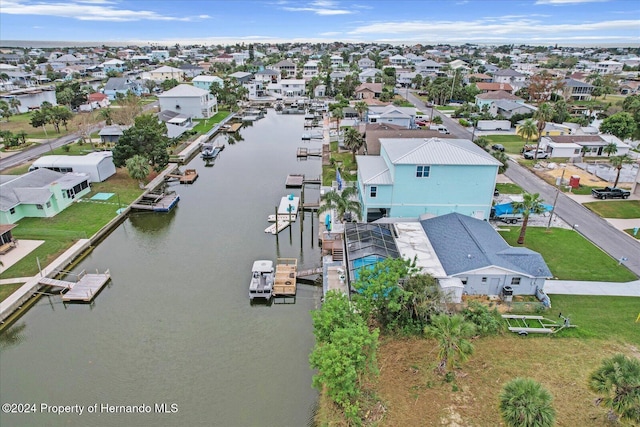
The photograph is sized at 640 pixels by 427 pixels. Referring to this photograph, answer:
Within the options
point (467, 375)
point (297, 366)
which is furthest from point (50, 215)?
point (467, 375)

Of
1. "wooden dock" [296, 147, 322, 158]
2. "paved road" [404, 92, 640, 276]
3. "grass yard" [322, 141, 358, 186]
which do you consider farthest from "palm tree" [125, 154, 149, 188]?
"paved road" [404, 92, 640, 276]

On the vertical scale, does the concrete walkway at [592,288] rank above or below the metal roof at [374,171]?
below

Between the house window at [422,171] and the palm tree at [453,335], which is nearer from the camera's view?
the palm tree at [453,335]

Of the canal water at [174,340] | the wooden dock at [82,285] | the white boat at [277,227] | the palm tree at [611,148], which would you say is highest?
the palm tree at [611,148]

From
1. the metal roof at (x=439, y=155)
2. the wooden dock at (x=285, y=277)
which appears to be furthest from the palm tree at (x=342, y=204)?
the wooden dock at (x=285, y=277)

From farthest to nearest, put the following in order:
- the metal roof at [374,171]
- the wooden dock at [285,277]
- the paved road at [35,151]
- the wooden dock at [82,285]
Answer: the paved road at [35,151], the metal roof at [374,171], the wooden dock at [285,277], the wooden dock at [82,285]

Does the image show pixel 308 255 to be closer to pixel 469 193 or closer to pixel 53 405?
pixel 469 193

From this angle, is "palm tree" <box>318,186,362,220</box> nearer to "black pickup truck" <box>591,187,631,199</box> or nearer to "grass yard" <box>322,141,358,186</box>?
"grass yard" <box>322,141,358,186</box>

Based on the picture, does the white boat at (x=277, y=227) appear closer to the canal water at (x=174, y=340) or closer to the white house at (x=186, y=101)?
the canal water at (x=174, y=340)
